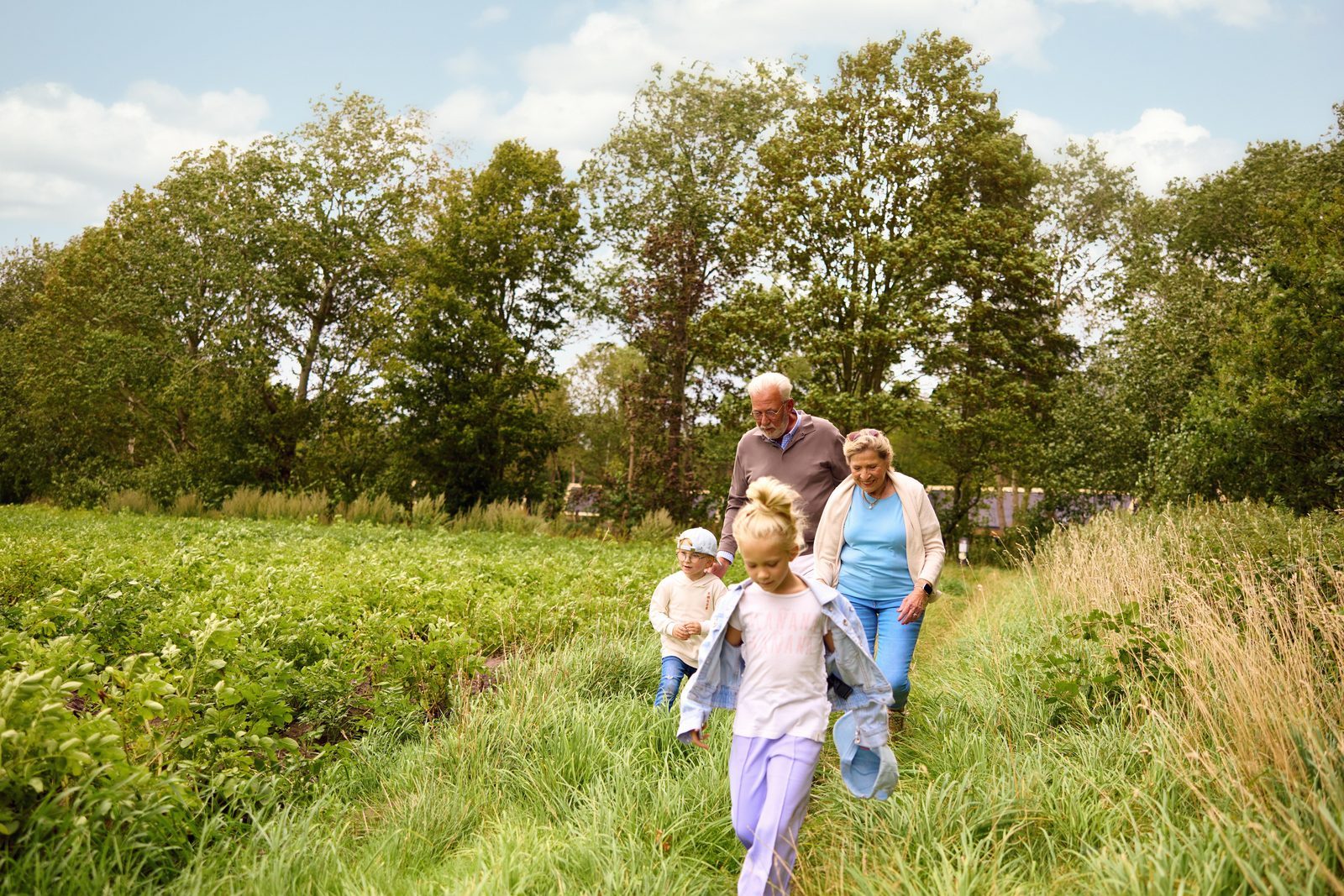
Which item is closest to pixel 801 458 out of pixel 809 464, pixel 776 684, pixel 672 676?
pixel 809 464

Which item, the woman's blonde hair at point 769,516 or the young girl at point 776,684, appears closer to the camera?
the young girl at point 776,684

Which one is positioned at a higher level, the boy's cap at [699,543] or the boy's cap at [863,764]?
the boy's cap at [699,543]

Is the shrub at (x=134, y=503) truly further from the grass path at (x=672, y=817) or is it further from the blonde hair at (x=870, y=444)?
the blonde hair at (x=870, y=444)

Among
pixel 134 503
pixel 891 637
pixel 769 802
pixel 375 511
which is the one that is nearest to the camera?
pixel 769 802

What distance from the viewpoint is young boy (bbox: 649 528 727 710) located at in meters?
5.79

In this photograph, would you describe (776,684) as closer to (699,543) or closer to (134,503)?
(699,543)

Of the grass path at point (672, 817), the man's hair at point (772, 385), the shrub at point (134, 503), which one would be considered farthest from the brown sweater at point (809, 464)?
the shrub at point (134, 503)

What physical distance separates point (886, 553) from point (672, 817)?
2067 millimetres

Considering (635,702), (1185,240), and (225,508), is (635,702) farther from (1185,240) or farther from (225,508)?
(1185,240)

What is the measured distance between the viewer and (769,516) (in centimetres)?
344

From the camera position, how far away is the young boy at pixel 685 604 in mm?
5793

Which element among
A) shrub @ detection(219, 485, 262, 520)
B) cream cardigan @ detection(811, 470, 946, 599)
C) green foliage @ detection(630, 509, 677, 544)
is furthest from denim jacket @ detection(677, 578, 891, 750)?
shrub @ detection(219, 485, 262, 520)

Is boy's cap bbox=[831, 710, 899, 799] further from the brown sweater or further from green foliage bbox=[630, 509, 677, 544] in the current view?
green foliage bbox=[630, 509, 677, 544]

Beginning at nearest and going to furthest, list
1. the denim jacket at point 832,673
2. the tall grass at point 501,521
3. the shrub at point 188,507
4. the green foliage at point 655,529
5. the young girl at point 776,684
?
1. the young girl at point 776,684
2. the denim jacket at point 832,673
3. the tall grass at point 501,521
4. the green foliage at point 655,529
5. the shrub at point 188,507
